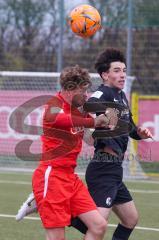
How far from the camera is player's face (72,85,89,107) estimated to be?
6402mm

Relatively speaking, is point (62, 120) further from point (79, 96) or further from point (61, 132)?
point (79, 96)

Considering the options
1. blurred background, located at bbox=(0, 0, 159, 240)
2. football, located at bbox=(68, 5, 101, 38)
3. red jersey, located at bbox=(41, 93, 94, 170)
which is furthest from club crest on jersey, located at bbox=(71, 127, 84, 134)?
blurred background, located at bbox=(0, 0, 159, 240)

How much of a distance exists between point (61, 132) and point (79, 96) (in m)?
0.34

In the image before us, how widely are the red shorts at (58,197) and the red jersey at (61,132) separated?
93mm

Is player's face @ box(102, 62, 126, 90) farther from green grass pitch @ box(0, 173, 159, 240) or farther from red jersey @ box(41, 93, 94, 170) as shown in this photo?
green grass pitch @ box(0, 173, 159, 240)

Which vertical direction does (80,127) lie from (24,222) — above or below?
above

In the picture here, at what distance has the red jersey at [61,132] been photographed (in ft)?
20.8

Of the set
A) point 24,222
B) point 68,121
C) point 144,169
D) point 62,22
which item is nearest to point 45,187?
point 68,121

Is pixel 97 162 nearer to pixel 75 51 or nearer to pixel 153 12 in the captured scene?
pixel 153 12

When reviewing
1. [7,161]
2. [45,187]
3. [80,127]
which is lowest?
[7,161]

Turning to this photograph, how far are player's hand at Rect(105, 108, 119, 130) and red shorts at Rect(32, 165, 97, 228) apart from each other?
55 centimetres

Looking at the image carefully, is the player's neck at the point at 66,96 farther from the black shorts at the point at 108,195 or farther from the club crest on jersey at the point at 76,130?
the black shorts at the point at 108,195

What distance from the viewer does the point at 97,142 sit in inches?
275

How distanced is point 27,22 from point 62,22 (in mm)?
1988
